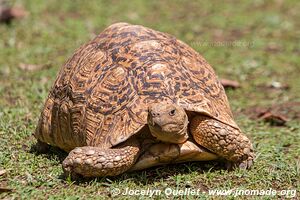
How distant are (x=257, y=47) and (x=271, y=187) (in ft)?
18.5

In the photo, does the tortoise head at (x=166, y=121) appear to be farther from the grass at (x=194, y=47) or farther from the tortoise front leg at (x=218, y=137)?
the grass at (x=194, y=47)

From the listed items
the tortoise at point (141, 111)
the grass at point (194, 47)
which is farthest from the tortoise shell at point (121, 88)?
the grass at point (194, 47)

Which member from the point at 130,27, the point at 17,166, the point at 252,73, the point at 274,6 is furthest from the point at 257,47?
the point at 17,166

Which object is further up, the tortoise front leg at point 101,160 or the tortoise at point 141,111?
the tortoise at point 141,111

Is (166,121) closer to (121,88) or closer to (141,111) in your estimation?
(141,111)

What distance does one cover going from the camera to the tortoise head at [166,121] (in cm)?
472

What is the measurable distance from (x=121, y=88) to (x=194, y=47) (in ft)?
17.4

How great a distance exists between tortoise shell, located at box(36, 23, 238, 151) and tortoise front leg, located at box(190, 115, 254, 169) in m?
0.09

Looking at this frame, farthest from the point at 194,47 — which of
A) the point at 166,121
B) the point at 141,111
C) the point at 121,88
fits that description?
the point at 166,121

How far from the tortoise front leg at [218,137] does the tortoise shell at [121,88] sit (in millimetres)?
86

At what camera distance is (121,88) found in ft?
16.9

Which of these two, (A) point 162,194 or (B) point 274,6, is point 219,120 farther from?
(B) point 274,6

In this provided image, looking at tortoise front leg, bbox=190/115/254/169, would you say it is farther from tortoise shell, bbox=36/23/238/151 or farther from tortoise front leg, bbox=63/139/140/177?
tortoise front leg, bbox=63/139/140/177

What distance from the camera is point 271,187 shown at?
516 centimetres
